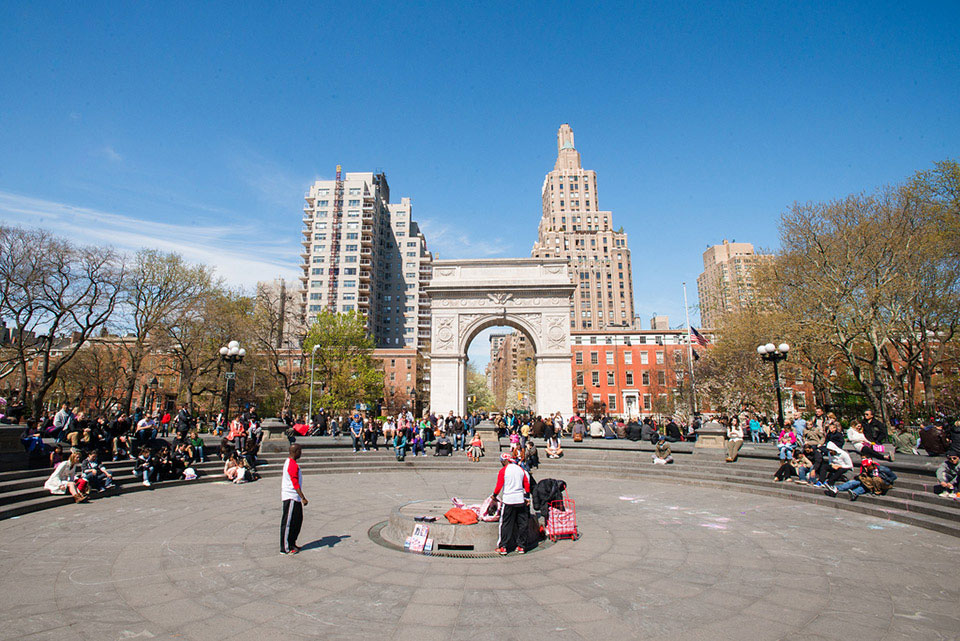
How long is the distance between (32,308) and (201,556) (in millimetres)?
28233

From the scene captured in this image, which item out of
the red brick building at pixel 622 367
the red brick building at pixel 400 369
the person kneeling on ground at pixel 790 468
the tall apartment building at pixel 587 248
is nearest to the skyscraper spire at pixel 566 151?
the tall apartment building at pixel 587 248

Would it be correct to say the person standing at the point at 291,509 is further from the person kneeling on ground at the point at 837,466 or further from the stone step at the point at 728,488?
the person kneeling on ground at the point at 837,466

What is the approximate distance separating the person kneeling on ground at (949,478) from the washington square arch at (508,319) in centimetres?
2039

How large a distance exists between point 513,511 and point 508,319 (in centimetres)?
2413

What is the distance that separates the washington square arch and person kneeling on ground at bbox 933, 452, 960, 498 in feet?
66.9

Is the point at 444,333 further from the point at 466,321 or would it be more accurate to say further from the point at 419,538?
the point at 419,538

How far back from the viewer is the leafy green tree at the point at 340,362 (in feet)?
144

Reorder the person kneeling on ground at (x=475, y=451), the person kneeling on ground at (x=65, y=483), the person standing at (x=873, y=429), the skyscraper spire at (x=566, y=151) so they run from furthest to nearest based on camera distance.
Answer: the skyscraper spire at (x=566, y=151) → the person kneeling on ground at (x=475, y=451) → the person standing at (x=873, y=429) → the person kneeling on ground at (x=65, y=483)

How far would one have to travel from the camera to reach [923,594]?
18.2 feet

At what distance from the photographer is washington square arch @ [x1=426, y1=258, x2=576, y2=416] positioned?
3009 cm

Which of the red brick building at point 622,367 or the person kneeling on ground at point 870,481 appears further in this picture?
the red brick building at point 622,367

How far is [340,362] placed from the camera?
44.9 m

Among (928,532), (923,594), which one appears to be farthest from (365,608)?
(928,532)

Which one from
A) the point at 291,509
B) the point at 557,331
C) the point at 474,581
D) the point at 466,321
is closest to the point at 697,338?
the point at 557,331
